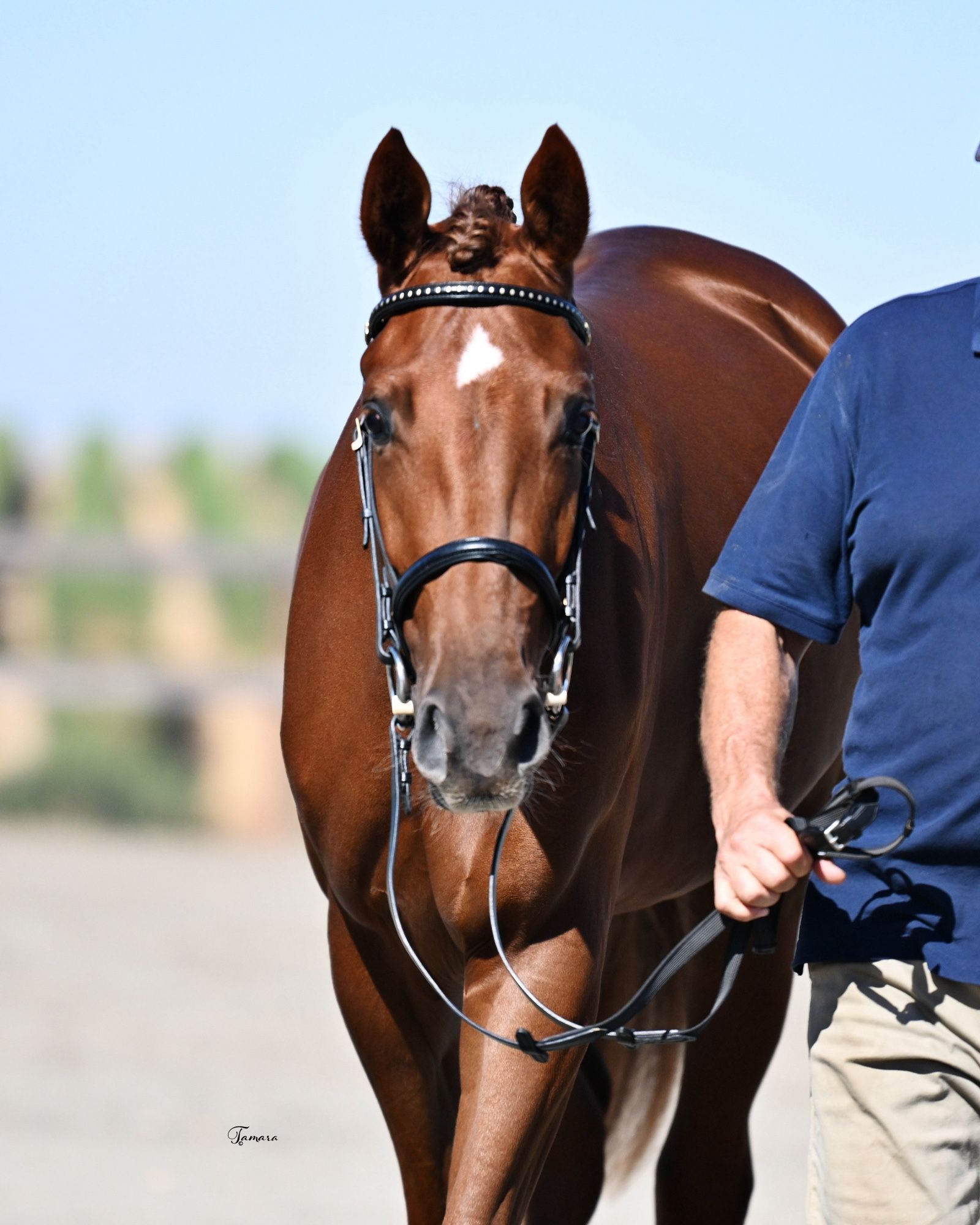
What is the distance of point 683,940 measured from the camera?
8.30 feet

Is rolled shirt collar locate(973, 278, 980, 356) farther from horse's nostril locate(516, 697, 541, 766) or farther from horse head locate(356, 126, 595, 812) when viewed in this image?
horse's nostril locate(516, 697, 541, 766)

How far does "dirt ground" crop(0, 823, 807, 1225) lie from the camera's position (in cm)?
491

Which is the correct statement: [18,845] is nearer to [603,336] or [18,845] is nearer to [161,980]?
[161,980]

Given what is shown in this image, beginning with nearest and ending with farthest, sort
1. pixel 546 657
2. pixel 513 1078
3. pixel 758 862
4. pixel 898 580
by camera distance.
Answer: pixel 758 862 < pixel 898 580 < pixel 546 657 < pixel 513 1078

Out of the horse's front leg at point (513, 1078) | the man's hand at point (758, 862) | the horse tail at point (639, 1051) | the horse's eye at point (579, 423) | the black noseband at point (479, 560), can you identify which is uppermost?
the horse's eye at point (579, 423)

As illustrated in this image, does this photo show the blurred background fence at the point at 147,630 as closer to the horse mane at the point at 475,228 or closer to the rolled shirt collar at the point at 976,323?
the horse mane at the point at 475,228

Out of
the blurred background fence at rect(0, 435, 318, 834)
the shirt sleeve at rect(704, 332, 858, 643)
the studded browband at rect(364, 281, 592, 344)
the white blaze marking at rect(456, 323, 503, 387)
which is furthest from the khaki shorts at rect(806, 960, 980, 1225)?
the blurred background fence at rect(0, 435, 318, 834)

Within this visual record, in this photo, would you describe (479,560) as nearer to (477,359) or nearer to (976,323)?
(477,359)

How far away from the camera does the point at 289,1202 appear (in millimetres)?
4875

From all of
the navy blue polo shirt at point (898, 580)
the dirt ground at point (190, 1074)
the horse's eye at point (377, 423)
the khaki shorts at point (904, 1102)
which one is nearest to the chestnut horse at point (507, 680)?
the horse's eye at point (377, 423)

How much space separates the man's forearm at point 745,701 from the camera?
2.29 m

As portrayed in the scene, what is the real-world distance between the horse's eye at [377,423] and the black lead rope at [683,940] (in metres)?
0.42

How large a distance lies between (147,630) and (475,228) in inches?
428

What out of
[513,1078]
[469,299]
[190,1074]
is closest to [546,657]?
[469,299]
